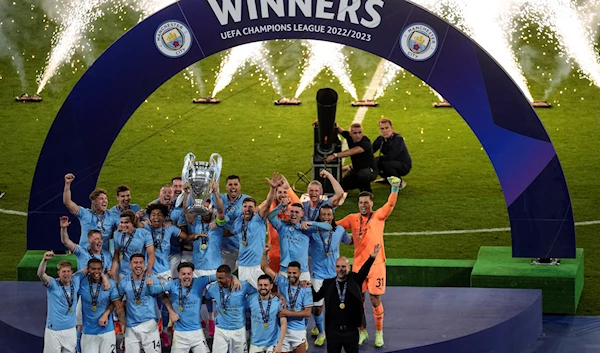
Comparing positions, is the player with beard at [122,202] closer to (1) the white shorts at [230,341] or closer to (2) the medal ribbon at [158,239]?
(2) the medal ribbon at [158,239]

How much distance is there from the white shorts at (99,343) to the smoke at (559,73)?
13.5 m

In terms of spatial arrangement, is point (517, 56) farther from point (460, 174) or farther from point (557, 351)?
point (557, 351)

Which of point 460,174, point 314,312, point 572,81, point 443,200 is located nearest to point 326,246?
point 314,312

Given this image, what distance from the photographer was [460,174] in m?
22.5

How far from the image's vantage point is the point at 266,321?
46.9ft

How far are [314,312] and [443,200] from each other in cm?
635

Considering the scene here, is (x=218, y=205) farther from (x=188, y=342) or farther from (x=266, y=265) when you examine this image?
(x=188, y=342)

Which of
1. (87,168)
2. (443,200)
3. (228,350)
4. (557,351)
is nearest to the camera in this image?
(228,350)

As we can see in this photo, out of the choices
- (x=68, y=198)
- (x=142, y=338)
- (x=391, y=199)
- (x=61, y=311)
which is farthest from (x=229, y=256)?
(x=61, y=311)

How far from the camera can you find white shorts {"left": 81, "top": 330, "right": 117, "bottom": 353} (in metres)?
14.6

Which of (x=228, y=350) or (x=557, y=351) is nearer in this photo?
(x=228, y=350)

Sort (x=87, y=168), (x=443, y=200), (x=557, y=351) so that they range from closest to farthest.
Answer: (x=557, y=351) < (x=87, y=168) < (x=443, y=200)

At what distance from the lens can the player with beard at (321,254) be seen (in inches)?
594

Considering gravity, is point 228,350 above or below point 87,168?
below
